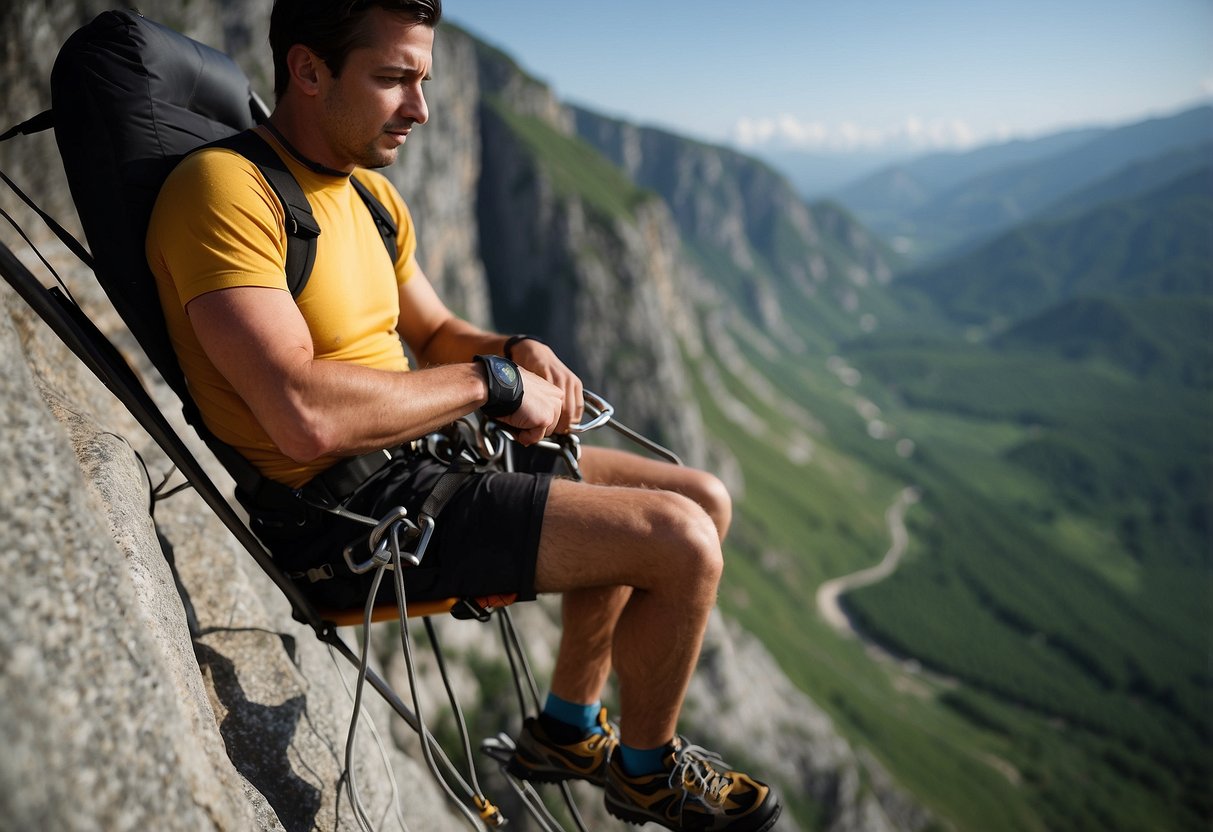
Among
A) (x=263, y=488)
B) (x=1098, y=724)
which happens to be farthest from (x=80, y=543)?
(x=1098, y=724)

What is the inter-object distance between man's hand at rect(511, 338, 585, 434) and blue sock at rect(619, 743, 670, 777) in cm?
202

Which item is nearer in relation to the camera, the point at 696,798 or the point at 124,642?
the point at 124,642

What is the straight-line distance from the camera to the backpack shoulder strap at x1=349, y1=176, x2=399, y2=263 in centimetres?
492

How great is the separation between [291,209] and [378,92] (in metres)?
0.79

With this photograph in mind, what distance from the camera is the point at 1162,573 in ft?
591

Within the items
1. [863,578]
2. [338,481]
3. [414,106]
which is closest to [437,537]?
[338,481]

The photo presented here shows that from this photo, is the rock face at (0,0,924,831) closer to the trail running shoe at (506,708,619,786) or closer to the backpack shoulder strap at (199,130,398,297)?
the trail running shoe at (506,708,619,786)

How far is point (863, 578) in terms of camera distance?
156 metres

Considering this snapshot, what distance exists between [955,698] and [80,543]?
15169 centimetres

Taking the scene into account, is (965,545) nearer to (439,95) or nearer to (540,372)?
(439,95)

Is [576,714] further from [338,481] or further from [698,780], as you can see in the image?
[338,481]

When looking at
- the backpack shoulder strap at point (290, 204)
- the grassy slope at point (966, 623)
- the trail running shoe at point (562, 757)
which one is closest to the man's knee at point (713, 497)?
the trail running shoe at point (562, 757)

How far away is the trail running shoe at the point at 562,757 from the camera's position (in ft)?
15.9

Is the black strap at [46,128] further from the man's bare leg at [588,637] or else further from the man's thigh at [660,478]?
the man's bare leg at [588,637]
